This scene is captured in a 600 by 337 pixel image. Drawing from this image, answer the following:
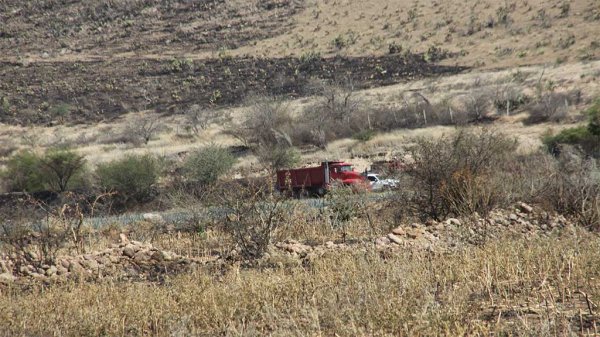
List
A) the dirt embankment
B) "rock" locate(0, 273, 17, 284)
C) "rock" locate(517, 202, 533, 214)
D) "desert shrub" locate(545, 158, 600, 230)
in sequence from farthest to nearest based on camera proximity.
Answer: the dirt embankment, "rock" locate(517, 202, 533, 214), "desert shrub" locate(545, 158, 600, 230), "rock" locate(0, 273, 17, 284)

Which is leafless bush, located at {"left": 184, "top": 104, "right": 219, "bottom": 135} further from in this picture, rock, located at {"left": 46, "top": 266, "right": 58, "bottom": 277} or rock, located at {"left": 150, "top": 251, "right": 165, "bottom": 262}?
rock, located at {"left": 46, "top": 266, "right": 58, "bottom": 277}

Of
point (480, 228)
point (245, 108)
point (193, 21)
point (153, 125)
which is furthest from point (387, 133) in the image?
point (193, 21)

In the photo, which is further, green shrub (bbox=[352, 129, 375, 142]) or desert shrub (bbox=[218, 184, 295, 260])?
green shrub (bbox=[352, 129, 375, 142])

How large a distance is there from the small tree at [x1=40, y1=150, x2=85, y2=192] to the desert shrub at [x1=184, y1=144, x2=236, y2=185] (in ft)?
20.2

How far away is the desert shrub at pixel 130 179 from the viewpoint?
3159 centimetres

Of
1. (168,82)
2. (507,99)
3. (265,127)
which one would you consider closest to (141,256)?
(265,127)

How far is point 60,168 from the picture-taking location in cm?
3469

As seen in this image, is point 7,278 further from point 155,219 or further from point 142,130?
point 142,130

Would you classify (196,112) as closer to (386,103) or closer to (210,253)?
(386,103)

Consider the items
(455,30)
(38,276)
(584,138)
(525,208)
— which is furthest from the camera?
(455,30)

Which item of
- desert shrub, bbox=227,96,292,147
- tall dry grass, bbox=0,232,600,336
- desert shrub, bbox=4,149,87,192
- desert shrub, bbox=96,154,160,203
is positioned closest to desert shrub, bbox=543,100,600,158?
desert shrub, bbox=227,96,292,147

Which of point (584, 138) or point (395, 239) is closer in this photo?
point (395, 239)

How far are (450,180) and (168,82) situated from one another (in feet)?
178

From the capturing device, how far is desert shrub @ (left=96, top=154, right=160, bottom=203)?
31.6m
